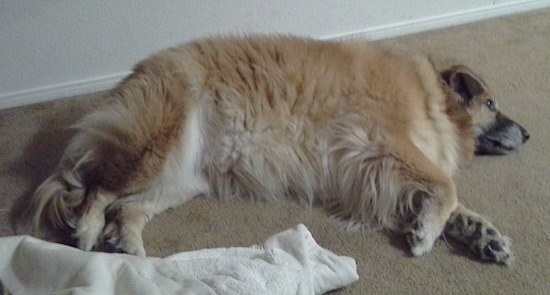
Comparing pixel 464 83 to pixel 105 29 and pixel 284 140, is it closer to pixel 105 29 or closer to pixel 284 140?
pixel 284 140

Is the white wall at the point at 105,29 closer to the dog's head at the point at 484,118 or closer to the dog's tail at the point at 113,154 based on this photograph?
the dog's tail at the point at 113,154

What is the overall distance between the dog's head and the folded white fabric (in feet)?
3.23

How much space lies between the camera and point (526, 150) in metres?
2.38

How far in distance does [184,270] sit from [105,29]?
1604mm

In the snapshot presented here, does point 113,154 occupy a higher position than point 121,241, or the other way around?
point 113,154

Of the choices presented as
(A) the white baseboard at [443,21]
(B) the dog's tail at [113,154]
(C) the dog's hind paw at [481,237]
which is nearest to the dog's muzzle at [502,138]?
(C) the dog's hind paw at [481,237]

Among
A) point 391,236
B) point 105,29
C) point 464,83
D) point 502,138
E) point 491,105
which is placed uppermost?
point 105,29

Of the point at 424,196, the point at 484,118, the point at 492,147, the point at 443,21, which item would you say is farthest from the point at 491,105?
the point at 443,21

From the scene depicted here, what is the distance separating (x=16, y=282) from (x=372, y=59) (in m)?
1.56

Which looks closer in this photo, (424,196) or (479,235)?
(479,235)

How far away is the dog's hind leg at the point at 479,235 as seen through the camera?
5.90 ft

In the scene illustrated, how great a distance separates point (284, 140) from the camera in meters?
2.11

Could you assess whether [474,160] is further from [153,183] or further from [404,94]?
[153,183]

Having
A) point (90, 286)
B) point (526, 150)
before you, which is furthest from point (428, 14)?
point (90, 286)
